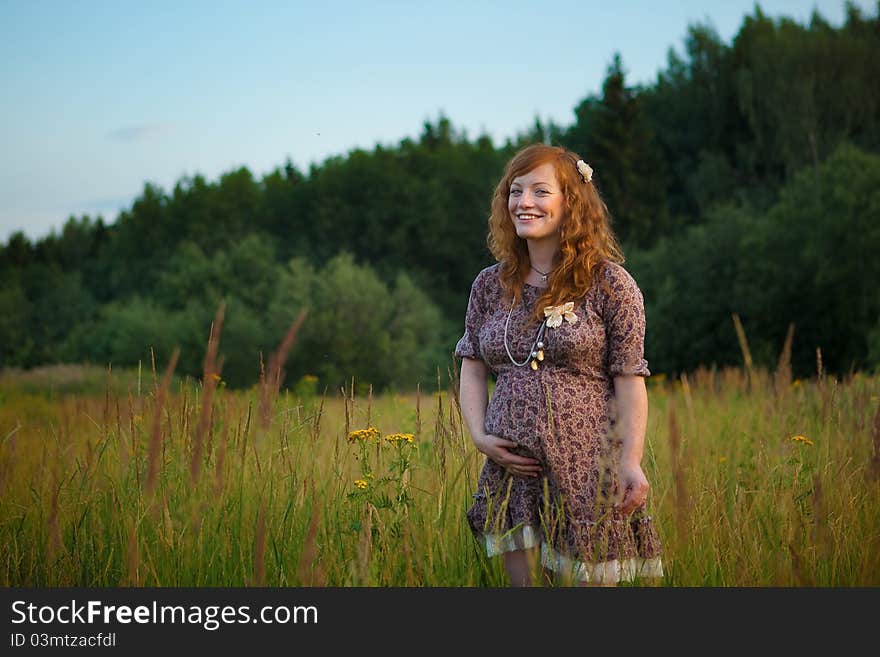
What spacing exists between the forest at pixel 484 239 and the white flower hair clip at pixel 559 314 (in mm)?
18454

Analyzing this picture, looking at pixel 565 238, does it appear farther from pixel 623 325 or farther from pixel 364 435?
pixel 364 435

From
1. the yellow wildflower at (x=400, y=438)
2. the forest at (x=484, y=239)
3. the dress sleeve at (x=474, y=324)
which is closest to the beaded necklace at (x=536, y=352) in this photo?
the dress sleeve at (x=474, y=324)

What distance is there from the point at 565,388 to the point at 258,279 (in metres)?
38.1

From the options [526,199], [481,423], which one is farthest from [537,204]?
[481,423]

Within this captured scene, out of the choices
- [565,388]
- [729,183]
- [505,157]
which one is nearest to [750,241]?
[729,183]

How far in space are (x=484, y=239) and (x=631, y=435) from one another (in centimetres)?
2333

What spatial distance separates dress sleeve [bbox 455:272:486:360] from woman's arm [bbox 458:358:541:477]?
1.4 inches

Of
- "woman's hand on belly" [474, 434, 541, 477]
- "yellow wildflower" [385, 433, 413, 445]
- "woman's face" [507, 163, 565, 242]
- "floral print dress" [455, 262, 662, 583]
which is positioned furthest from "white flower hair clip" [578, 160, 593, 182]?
"yellow wildflower" [385, 433, 413, 445]

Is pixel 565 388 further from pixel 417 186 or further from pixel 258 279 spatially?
pixel 417 186

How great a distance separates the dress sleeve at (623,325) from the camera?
9.08ft

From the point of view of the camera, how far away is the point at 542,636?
2350 mm

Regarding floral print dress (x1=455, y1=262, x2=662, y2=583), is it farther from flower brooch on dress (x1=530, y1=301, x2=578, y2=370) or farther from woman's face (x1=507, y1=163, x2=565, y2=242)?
woman's face (x1=507, y1=163, x2=565, y2=242)

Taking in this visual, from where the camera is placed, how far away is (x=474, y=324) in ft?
10.0

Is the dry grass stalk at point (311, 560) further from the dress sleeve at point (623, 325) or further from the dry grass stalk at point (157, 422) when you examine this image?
the dress sleeve at point (623, 325)
